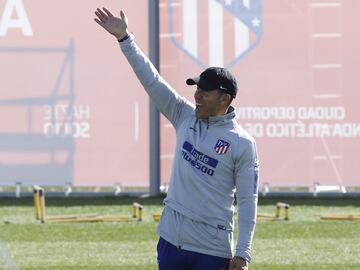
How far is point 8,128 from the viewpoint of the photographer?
802 inches

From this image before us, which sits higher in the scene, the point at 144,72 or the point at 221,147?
the point at 144,72

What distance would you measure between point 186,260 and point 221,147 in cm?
70

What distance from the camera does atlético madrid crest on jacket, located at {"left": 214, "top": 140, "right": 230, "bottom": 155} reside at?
23.1ft

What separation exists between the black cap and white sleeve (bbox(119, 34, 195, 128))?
0.72 ft

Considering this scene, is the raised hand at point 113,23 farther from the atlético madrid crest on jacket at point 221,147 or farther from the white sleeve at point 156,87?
the atlético madrid crest on jacket at point 221,147

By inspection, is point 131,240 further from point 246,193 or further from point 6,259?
point 246,193

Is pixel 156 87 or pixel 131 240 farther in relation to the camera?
pixel 131 240

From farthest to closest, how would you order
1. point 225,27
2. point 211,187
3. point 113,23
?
point 225,27 → point 113,23 → point 211,187

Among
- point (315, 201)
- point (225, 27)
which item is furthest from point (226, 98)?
point (225, 27)

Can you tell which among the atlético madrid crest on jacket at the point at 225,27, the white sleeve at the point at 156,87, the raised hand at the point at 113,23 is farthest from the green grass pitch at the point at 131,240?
the raised hand at the point at 113,23

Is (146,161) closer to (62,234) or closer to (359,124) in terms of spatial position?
(359,124)

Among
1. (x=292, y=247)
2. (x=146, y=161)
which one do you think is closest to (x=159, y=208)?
(x=146, y=161)

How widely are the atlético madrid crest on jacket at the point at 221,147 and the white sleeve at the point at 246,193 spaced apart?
0.10m

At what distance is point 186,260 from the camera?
7133 millimetres
